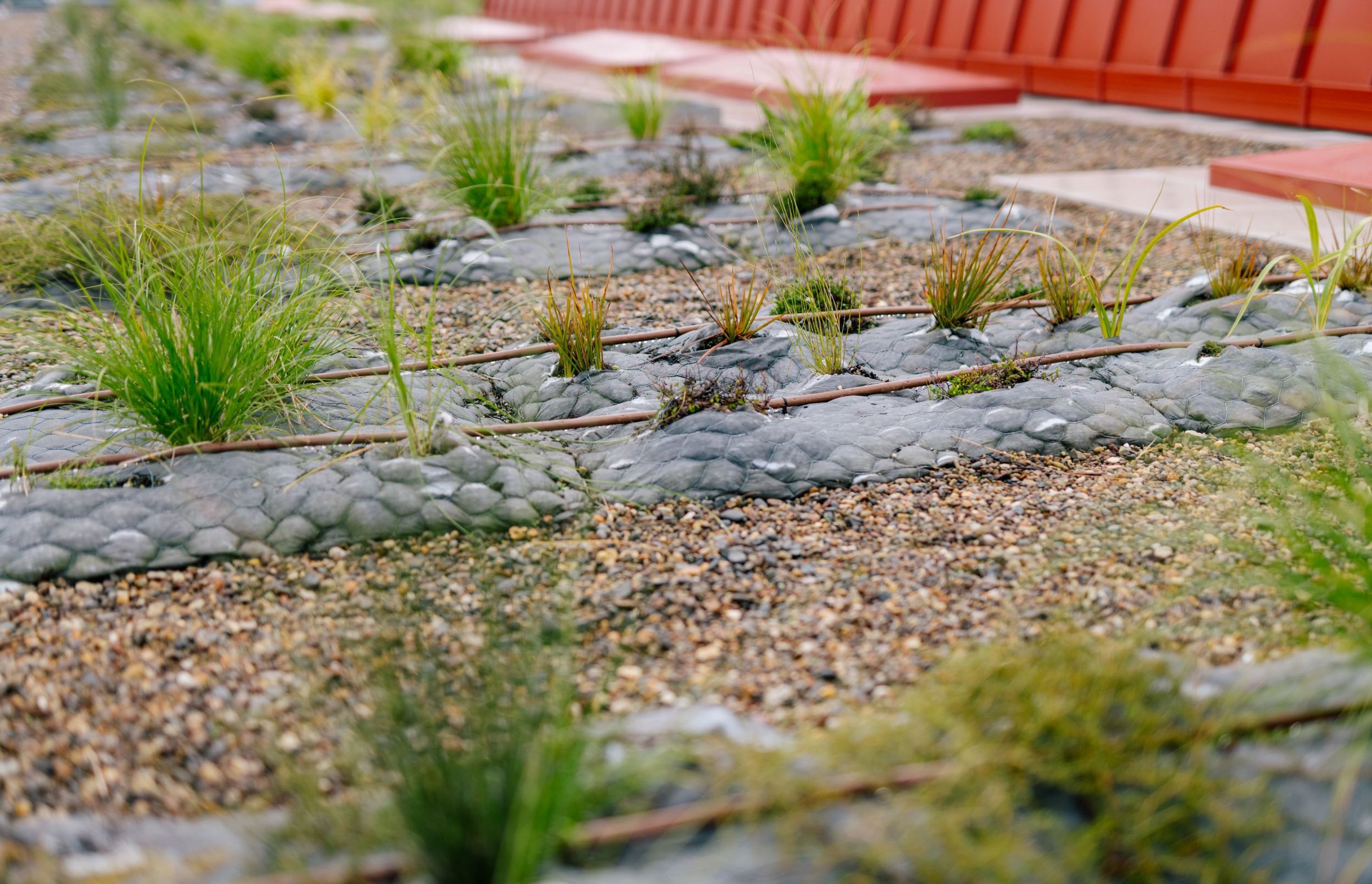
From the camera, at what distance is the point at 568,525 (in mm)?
2572

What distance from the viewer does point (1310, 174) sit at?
482 centimetres

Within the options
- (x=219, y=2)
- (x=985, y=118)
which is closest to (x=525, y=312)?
(x=985, y=118)

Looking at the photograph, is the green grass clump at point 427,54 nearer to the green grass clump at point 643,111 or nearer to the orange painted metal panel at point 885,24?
the green grass clump at point 643,111

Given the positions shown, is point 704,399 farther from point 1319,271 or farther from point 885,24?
point 885,24

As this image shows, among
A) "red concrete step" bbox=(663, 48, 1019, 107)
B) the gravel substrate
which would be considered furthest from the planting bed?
"red concrete step" bbox=(663, 48, 1019, 107)

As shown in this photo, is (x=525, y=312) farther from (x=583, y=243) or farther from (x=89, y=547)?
(x=89, y=547)

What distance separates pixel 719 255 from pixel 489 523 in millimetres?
2483

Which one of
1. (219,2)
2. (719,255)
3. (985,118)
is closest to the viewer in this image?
(719,255)

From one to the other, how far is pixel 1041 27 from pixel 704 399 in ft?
23.4

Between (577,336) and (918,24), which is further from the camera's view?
(918,24)

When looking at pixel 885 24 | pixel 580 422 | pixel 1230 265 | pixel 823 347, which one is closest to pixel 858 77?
pixel 885 24

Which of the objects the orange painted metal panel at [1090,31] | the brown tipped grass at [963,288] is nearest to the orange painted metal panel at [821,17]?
the orange painted metal panel at [1090,31]

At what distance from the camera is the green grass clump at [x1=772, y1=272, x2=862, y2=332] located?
11.5 feet

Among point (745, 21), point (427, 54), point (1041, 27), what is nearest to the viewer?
point (1041, 27)
